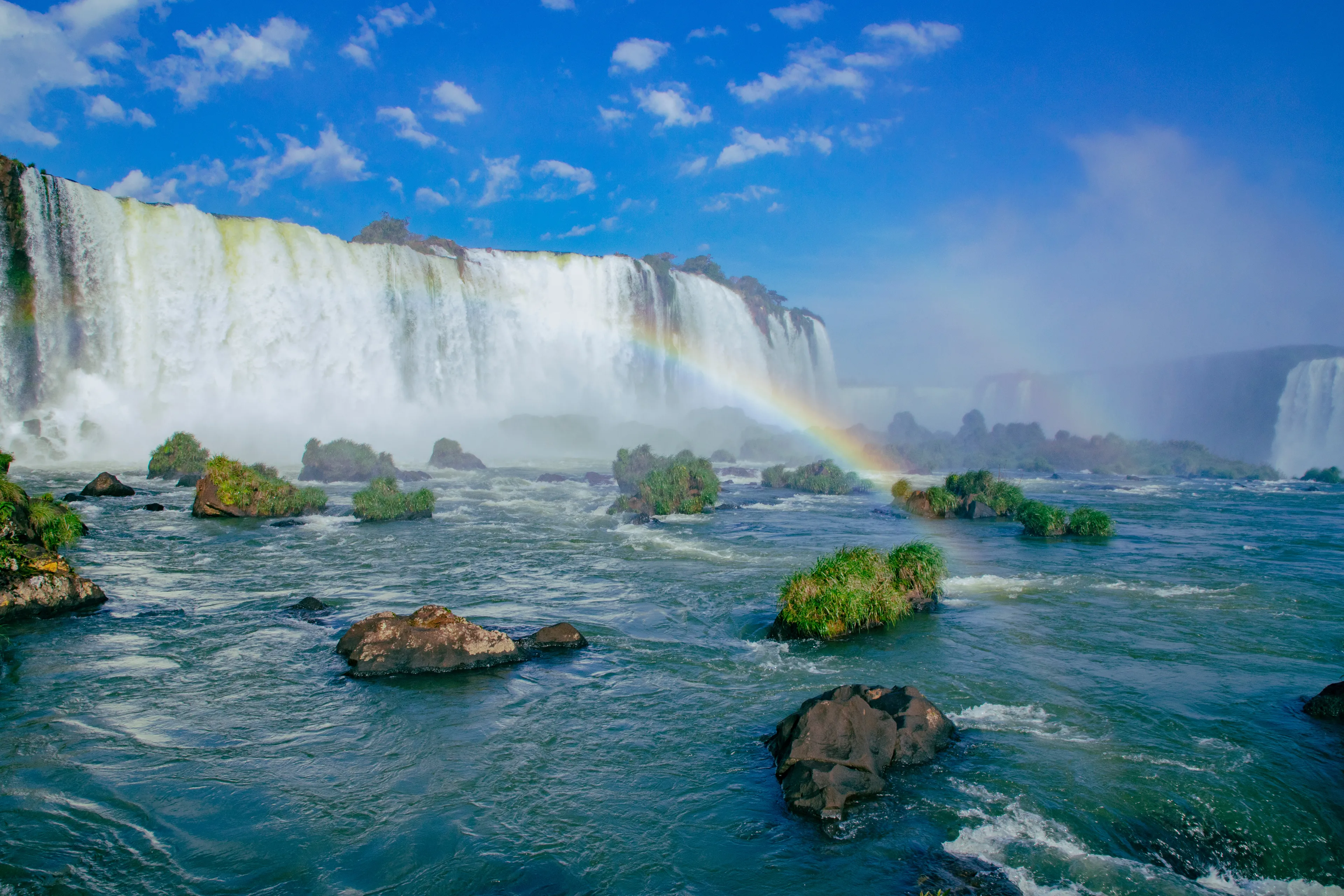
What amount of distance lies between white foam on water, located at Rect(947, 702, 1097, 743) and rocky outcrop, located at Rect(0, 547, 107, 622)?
→ 47.5 ft

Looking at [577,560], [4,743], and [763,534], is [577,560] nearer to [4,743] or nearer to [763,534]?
[763,534]

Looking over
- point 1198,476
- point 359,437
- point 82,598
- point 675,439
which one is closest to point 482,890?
point 82,598

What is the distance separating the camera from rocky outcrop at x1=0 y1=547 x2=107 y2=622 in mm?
12289

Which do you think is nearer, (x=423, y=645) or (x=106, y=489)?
(x=423, y=645)

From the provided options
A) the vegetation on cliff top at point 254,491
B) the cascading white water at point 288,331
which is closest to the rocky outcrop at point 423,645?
the vegetation on cliff top at point 254,491

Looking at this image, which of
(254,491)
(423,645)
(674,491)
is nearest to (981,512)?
(674,491)

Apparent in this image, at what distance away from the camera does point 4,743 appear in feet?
26.2

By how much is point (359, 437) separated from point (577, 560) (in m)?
31.6

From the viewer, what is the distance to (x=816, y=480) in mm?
37438

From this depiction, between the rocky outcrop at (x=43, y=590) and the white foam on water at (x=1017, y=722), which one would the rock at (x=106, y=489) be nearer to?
the rocky outcrop at (x=43, y=590)

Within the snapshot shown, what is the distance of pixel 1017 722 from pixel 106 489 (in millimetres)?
29403

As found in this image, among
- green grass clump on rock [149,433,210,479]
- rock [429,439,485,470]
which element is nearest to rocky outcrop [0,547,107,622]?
green grass clump on rock [149,433,210,479]

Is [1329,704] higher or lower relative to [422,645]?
lower

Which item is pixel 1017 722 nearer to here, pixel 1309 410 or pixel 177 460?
pixel 177 460
